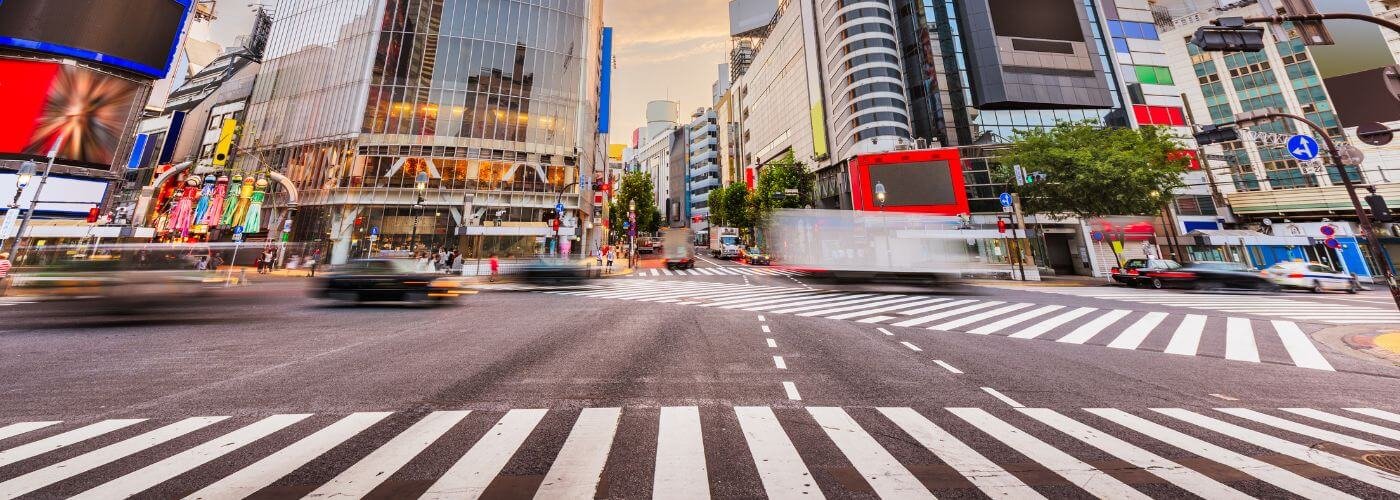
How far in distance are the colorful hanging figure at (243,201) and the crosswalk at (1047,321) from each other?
124ft

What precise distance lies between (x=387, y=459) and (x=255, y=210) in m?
47.5

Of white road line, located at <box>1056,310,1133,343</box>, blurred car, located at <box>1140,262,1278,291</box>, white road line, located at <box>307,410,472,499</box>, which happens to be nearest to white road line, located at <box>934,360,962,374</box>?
white road line, located at <box>1056,310,1133,343</box>

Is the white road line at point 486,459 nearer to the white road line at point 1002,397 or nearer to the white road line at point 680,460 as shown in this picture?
the white road line at point 680,460

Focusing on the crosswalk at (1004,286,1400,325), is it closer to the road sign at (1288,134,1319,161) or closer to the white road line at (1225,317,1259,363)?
the white road line at (1225,317,1259,363)

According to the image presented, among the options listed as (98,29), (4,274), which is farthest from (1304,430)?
(98,29)

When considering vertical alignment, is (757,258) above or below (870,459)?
above

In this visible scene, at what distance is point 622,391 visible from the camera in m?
4.82

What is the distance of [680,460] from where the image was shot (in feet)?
10.00

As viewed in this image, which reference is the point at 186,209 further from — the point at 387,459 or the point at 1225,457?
the point at 1225,457

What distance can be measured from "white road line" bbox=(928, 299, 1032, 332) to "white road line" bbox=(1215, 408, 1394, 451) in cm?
475

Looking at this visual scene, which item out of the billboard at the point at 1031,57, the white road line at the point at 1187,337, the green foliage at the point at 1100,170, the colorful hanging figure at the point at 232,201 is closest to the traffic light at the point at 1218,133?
the white road line at the point at 1187,337

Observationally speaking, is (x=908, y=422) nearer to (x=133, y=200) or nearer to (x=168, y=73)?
(x=168, y=73)

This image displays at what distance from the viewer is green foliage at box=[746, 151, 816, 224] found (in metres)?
39.9

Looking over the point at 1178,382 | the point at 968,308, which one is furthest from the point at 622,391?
the point at 968,308
